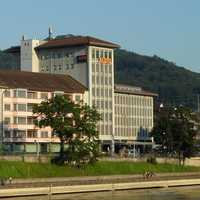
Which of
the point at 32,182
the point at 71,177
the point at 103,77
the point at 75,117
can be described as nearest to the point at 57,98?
the point at 75,117

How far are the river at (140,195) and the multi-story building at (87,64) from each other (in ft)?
216

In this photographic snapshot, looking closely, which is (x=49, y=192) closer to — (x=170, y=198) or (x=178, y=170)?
(x=170, y=198)

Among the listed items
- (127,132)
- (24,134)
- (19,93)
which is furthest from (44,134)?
(127,132)

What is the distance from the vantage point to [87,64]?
174 m

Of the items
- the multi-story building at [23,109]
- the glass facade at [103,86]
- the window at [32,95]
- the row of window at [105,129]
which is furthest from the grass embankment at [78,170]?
the glass facade at [103,86]

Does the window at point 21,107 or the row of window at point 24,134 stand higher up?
the window at point 21,107

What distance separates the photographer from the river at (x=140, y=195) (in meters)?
91.9

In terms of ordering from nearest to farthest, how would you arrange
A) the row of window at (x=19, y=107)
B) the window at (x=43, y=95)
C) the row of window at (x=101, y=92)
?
the row of window at (x=19, y=107) < the window at (x=43, y=95) < the row of window at (x=101, y=92)

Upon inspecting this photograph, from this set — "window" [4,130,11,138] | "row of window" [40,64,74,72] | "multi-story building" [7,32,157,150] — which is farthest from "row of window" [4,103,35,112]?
"row of window" [40,64,74,72]

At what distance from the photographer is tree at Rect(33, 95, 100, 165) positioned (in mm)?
124062

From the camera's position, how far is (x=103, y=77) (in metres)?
178

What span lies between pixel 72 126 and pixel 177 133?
136ft

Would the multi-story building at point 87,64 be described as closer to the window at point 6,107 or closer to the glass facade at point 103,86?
the glass facade at point 103,86

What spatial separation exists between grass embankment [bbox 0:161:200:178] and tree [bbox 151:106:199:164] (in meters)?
6.76
